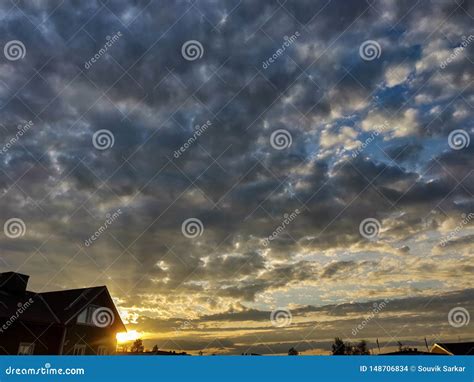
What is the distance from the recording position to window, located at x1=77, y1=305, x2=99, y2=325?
2824cm

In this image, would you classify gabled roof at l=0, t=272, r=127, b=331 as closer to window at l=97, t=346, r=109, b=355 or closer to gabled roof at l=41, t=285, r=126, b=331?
gabled roof at l=41, t=285, r=126, b=331

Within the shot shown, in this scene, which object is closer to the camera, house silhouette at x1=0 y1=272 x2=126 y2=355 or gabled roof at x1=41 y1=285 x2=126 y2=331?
house silhouette at x1=0 y1=272 x2=126 y2=355

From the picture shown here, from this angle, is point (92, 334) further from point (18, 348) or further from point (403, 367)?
point (403, 367)

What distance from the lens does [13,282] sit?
2797cm

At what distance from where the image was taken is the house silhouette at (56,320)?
898 inches

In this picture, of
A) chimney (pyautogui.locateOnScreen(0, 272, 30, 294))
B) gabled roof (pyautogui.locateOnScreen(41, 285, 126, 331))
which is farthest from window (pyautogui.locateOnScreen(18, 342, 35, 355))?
chimney (pyautogui.locateOnScreen(0, 272, 30, 294))

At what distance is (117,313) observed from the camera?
32656 mm

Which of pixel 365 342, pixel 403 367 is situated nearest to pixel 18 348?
pixel 403 367

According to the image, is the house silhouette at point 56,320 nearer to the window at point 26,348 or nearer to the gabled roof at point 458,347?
the window at point 26,348

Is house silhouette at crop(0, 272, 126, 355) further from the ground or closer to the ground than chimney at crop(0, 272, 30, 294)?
closer to the ground

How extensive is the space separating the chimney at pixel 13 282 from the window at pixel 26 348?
585cm

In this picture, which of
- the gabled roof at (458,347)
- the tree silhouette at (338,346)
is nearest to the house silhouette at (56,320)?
the gabled roof at (458,347)

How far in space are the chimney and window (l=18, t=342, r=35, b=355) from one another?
230 inches

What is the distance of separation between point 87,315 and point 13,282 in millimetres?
6037
